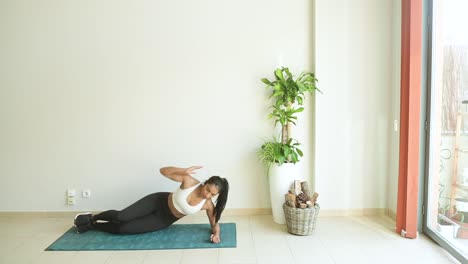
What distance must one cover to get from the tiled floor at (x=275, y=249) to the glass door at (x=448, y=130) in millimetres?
223

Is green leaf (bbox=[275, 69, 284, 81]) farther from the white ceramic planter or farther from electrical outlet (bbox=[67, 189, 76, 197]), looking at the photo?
electrical outlet (bbox=[67, 189, 76, 197])

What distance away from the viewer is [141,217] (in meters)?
3.40

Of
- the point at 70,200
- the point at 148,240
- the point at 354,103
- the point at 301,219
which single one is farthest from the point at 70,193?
the point at 354,103

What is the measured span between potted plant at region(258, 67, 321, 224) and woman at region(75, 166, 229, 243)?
0.65 metres

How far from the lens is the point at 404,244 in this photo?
313cm

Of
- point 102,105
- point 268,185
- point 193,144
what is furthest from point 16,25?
point 268,185

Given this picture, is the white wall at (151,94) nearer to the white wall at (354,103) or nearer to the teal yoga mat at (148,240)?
the white wall at (354,103)

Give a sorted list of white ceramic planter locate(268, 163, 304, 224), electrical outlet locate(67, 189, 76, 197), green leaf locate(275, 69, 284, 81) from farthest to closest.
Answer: electrical outlet locate(67, 189, 76, 197) → green leaf locate(275, 69, 284, 81) → white ceramic planter locate(268, 163, 304, 224)

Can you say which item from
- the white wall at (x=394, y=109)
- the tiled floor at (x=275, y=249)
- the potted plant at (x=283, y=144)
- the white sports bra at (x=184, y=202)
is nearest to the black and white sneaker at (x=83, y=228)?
the tiled floor at (x=275, y=249)

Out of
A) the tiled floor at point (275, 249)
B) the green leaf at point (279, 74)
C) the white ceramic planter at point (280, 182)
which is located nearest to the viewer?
the tiled floor at point (275, 249)

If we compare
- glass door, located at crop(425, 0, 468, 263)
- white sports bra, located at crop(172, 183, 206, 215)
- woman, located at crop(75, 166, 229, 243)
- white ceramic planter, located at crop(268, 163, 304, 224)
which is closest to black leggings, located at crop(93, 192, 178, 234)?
woman, located at crop(75, 166, 229, 243)

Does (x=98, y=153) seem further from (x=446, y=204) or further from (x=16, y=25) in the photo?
(x=446, y=204)

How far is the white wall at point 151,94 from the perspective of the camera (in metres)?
3.88

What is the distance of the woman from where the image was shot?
327 centimetres
